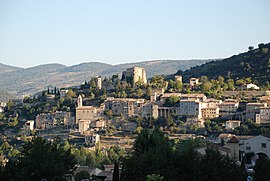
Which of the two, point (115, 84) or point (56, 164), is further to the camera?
point (115, 84)

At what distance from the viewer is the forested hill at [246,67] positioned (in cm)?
8051

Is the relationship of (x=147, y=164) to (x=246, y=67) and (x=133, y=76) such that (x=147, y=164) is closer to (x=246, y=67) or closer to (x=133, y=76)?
(x=133, y=76)

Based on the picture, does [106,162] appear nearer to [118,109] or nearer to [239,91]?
[118,109]

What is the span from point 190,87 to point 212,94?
408cm

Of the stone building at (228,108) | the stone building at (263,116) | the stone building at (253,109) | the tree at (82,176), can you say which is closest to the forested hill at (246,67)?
the stone building at (228,108)

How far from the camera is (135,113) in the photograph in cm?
6938

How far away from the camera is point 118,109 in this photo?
70188 millimetres

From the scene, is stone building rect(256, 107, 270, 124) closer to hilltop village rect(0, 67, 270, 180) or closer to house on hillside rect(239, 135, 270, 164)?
hilltop village rect(0, 67, 270, 180)

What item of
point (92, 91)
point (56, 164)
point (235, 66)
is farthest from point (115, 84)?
point (56, 164)

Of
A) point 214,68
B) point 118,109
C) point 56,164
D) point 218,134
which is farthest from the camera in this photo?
point 214,68

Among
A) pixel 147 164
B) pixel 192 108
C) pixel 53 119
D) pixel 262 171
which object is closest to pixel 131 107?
pixel 192 108

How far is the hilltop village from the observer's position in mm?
62062

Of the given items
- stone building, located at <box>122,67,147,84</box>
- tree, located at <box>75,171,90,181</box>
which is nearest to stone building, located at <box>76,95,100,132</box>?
stone building, located at <box>122,67,147,84</box>

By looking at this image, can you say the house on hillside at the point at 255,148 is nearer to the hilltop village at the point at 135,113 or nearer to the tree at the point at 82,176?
the tree at the point at 82,176
